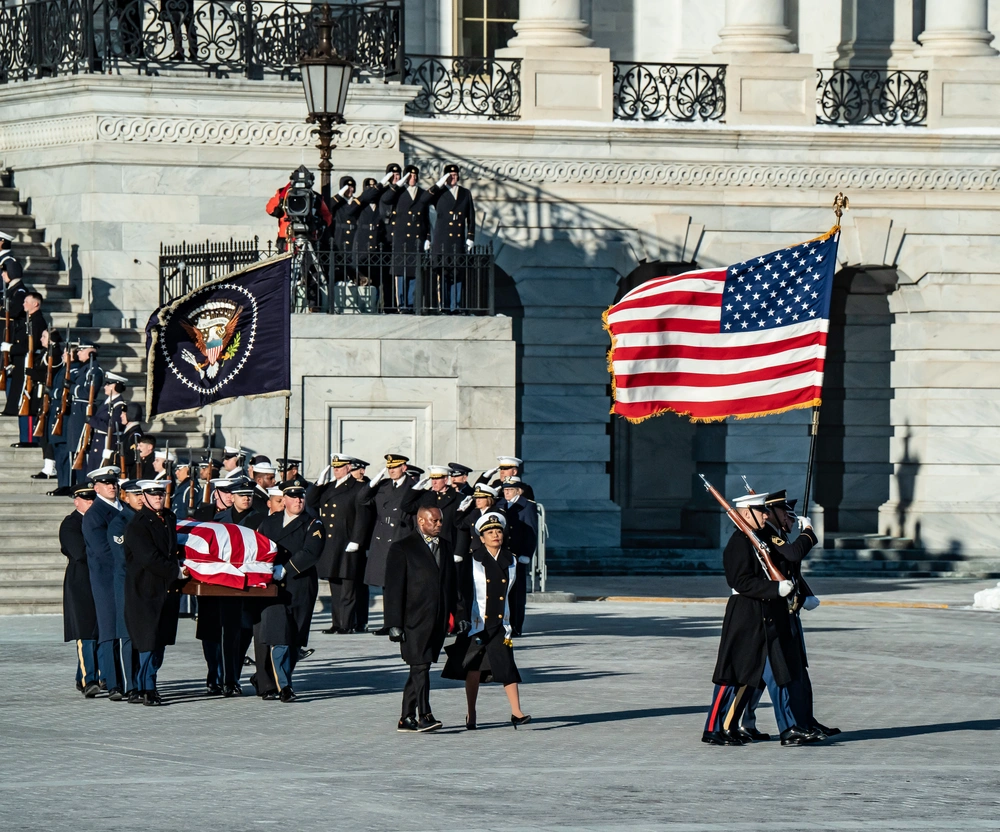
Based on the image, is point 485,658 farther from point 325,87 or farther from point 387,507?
point 325,87

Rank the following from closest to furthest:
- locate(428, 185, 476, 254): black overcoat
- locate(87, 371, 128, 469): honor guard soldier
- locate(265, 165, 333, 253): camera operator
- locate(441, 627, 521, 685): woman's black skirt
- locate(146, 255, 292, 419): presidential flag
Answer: locate(441, 627, 521, 685): woman's black skirt → locate(146, 255, 292, 419): presidential flag → locate(87, 371, 128, 469): honor guard soldier → locate(265, 165, 333, 253): camera operator → locate(428, 185, 476, 254): black overcoat

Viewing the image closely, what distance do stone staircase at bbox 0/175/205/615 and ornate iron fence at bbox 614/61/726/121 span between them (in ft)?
28.6

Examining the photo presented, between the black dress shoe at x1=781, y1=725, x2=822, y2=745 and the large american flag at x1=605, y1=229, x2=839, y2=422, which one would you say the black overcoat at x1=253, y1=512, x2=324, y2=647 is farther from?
the large american flag at x1=605, y1=229, x2=839, y2=422

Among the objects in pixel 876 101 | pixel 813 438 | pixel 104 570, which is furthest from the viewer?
pixel 876 101

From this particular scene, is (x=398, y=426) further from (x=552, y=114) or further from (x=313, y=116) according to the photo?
(x=552, y=114)

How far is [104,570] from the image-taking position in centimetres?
1762

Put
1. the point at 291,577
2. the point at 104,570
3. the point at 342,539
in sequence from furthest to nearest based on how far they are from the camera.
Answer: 1. the point at 342,539
2. the point at 291,577
3. the point at 104,570

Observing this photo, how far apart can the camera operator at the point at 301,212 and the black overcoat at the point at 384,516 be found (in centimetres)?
380

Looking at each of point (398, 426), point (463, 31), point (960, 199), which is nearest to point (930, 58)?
point (960, 199)

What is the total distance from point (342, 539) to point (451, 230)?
23.3ft

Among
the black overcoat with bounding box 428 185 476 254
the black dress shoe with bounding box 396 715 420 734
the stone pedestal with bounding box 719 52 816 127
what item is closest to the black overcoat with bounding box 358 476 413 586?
the black overcoat with bounding box 428 185 476 254

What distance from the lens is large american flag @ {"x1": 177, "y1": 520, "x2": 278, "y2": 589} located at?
57.2 feet

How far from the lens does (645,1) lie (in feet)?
122

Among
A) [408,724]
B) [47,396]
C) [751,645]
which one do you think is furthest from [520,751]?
[47,396]
